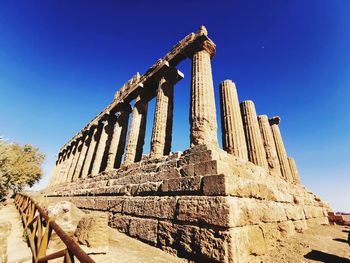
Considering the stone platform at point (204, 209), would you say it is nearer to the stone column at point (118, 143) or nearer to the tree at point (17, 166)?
the stone column at point (118, 143)

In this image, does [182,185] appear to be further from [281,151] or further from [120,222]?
[281,151]

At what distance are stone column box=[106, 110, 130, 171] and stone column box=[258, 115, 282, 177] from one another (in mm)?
9868

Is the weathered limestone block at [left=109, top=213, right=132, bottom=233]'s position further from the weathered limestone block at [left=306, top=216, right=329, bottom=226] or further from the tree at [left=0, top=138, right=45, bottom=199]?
the tree at [left=0, top=138, right=45, bottom=199]

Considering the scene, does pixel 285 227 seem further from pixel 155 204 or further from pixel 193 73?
pixel 193 73

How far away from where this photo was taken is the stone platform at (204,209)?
381 centimetres

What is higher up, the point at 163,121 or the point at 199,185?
the point at 163,121

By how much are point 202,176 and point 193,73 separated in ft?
18.0

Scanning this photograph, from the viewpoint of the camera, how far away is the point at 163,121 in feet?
31.6

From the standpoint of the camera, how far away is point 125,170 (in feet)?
28.5

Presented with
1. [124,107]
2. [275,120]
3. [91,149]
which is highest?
[275,120]

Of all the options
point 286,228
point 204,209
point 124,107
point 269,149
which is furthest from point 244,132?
point 124,107

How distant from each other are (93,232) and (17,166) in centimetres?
2825

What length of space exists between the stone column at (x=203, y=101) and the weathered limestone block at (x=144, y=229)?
3010mm

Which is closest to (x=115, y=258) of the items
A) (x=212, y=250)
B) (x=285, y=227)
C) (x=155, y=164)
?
(x=212, y=250)
